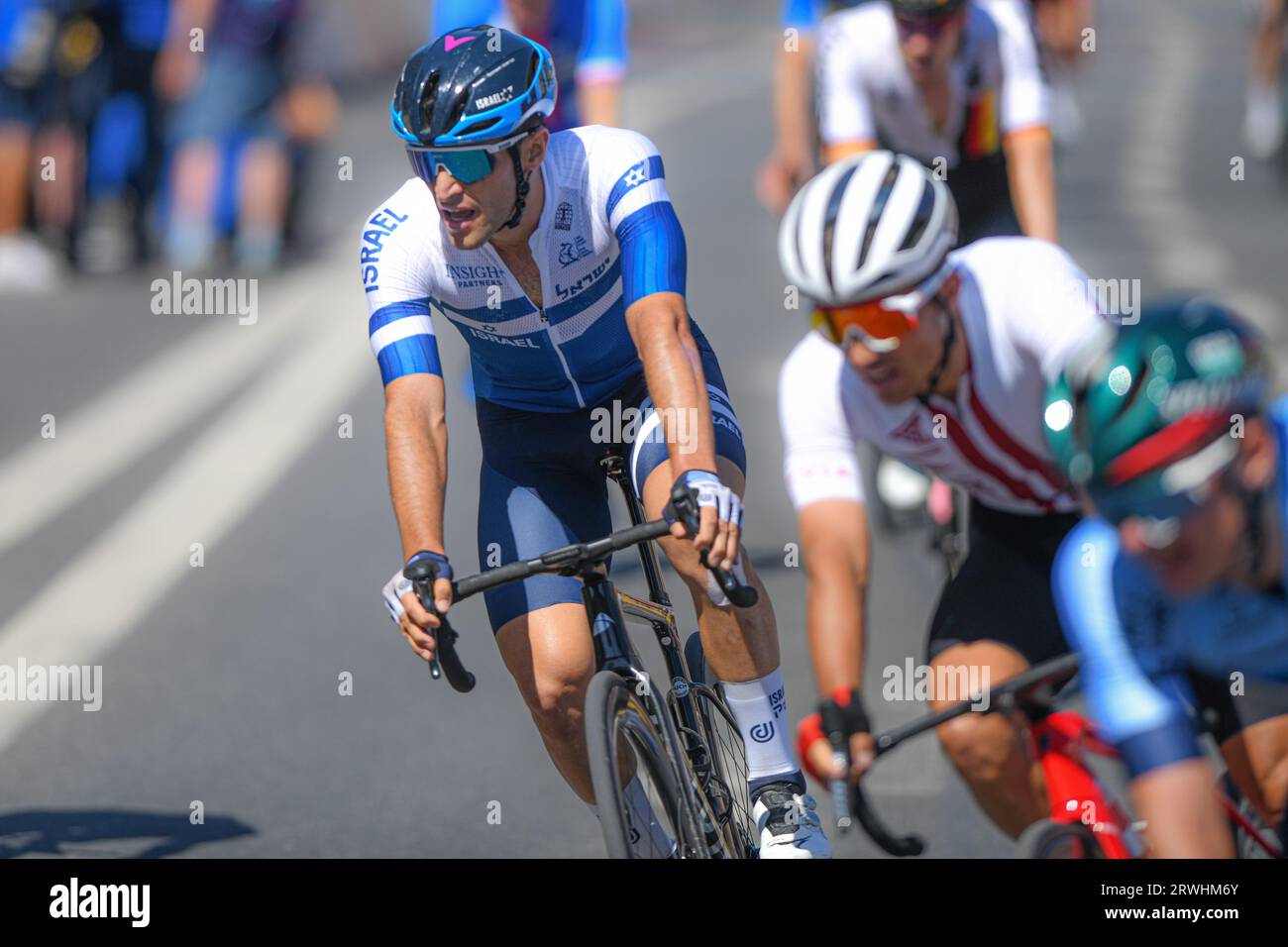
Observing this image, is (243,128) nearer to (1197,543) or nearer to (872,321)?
(872,321)

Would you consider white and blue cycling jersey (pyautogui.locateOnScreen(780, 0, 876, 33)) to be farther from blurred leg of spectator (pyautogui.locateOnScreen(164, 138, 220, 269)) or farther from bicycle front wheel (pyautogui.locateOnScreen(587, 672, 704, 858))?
blurred leg of spectator (pyautogui.locateOnScreen(164, 138, 220, 269))

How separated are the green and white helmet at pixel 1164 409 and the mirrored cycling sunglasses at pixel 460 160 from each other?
1.55m

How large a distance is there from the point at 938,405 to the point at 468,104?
1166 millimetres

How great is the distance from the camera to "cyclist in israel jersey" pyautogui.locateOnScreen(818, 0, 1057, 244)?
22.2 ft

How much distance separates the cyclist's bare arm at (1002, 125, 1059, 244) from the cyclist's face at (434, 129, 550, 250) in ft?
7.56

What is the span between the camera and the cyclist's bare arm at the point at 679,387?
166 inches

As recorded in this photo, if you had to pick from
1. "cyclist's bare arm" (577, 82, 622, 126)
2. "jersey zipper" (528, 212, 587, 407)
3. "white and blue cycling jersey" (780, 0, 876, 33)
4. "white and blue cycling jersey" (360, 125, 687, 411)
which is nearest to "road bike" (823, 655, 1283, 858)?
"white and blue cycling jersey" (360, 125, 687, 411)

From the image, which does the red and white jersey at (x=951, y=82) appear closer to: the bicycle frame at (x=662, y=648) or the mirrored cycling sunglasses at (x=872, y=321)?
the bicycle frame at (x=662, y=648)

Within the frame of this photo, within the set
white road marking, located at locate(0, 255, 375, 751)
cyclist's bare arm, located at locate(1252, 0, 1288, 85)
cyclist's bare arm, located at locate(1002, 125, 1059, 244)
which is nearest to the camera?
cyclist's bare arm, located at locate(1002, 125, 1059, 244)

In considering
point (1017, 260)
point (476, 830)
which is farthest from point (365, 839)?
point (1017, 260)

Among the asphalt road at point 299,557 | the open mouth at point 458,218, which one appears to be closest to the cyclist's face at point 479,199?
the open mouth at point 458,218

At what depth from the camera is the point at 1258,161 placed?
64.5 ft

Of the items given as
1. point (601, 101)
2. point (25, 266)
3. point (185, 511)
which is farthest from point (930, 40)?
point (25, 266)

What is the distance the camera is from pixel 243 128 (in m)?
15.1
